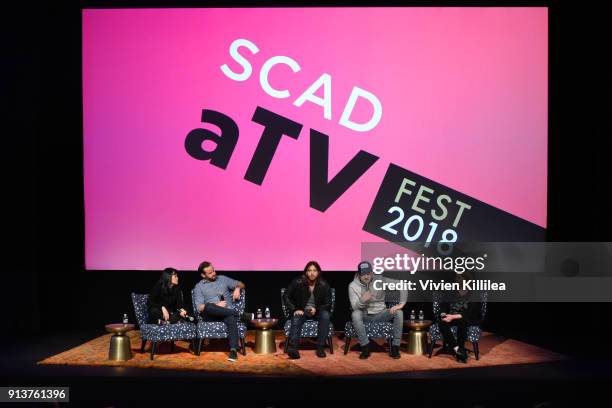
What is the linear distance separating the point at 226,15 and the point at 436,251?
3.54 m

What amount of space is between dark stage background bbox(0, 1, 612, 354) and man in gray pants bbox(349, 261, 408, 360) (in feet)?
3.10

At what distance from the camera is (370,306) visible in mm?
5457

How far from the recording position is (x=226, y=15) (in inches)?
246

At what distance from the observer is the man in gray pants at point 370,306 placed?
525 cm

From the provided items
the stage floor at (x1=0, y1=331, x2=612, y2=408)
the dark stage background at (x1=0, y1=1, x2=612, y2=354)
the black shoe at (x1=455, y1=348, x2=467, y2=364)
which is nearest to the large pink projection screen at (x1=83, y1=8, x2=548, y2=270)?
the dark stage background at (x1=0, y1=1, x2=612, y2=354)

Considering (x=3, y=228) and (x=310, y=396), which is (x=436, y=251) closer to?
(x=310, y=396)

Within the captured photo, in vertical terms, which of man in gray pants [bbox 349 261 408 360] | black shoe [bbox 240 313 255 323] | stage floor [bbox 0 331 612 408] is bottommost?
stage floor [bbox 0 331 612 408]

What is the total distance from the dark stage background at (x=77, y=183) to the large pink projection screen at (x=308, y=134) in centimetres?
30

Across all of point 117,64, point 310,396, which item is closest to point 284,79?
point 117,64

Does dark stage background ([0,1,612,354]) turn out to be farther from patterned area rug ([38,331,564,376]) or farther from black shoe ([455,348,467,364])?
black shoe ([455,348,467,364])

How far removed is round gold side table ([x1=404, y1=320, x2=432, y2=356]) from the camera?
533 cm

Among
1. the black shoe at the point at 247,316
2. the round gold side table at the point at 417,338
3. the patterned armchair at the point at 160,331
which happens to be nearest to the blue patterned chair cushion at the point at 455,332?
the round gold side table at the point at 417,338

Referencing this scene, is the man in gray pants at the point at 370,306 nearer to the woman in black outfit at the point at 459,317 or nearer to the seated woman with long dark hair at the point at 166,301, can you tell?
the woman in black outfit at the point at 459,317

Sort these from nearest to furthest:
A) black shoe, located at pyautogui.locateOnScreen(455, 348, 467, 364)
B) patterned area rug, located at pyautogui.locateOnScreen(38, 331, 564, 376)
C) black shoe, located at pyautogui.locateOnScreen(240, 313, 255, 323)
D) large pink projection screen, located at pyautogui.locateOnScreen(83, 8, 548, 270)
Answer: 1. patterned area rug, located at pyautogui.locateOnScreen(38, 331, 564, 376)
2. black shoe, located at pyautogui.locateOnScreen(455, 348, 467, 364)
3. black shoe, located at pyautogui.locateOnScreen(240, 313, 255, 323)
4. large pink projection screen, located at pyautogui.locateOnScreen(83, 8, 548, 270)
